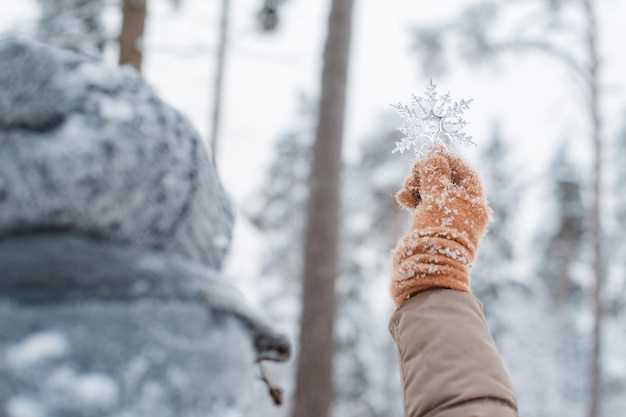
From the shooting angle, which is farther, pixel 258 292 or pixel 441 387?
pixel 258 292

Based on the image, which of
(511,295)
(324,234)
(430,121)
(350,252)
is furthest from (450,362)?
(511,295)

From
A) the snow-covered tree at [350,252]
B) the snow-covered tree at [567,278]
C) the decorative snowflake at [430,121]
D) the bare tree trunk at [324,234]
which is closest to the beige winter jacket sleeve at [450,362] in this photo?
the decorative snowflake at [430,121]

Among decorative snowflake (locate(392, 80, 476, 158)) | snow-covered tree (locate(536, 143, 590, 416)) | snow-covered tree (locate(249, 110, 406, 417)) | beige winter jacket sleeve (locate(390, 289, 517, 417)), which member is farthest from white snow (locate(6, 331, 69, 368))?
snow-covered tree (locate(536, 143, 590, 416))

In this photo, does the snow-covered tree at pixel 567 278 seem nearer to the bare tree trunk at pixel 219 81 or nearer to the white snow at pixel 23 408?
A: the bare tree trunk at pixel 219 81

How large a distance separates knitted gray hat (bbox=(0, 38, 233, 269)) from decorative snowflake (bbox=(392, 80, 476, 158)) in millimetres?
920

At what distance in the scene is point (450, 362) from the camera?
4.84ft

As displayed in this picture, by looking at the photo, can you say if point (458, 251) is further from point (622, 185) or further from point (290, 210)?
→ point (622, 185)

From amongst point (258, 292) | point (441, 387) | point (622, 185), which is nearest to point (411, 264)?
point (441, 387)

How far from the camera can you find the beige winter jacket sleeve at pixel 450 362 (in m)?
1.45

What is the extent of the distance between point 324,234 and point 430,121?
15.3 feet

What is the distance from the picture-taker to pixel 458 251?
Answer: 1.67 metres

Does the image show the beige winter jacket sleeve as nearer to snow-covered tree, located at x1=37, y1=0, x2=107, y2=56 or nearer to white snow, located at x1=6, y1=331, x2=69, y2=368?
white snow, located at x1=6, y1=331, x2=69, y2=368

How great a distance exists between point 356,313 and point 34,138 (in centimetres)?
1883

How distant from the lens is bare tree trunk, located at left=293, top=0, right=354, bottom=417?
6414 millimetres
